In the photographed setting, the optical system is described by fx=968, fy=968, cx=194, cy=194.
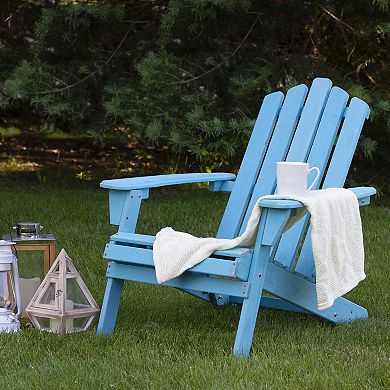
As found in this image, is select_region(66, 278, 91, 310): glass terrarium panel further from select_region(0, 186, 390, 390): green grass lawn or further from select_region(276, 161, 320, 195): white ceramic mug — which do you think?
select_region(276, 161, 320, 195): white ceramic mug

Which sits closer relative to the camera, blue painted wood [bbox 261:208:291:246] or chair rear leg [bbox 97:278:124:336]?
blue painted wood [bbox 261:208:291:246]

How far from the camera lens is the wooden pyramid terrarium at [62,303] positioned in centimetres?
338

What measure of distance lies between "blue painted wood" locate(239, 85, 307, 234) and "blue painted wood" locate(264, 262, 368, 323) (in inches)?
16.9

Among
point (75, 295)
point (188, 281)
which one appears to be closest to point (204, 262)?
point (188, 281)

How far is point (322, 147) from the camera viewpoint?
373 centimetres

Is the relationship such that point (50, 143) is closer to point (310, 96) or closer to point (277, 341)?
point (310, 96)

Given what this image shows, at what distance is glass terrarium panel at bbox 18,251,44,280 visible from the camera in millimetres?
3539

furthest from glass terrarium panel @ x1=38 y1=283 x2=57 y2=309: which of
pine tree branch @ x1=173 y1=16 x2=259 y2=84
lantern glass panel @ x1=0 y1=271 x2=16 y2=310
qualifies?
pine tree branch @ x1=173 y1=16 x2=259 y2=84

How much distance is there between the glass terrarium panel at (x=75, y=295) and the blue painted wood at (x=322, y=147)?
749mm

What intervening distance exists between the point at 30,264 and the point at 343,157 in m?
1.23

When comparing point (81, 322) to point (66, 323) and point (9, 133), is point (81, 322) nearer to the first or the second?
point (66, 323)

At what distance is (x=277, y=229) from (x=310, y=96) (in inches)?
38.6

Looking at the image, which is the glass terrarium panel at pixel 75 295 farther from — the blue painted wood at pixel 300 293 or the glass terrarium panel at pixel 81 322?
the blue painted wood at pixel 300 293

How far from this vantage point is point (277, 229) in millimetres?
3027
